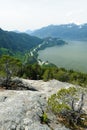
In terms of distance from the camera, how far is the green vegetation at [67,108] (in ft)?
100

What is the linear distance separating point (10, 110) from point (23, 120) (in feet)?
7.99

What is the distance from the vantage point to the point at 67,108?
104 ft

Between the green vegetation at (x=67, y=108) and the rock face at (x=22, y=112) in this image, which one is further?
the green vegetation at (x=67, y=108)

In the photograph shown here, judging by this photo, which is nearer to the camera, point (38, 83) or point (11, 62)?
point (11, 62)

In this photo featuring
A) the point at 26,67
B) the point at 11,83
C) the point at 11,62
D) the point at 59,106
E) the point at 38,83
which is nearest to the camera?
the point at 59,106

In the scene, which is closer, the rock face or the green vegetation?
the rock face

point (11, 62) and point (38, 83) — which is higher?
point (11, 62)

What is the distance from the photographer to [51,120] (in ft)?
100

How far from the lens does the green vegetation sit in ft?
100

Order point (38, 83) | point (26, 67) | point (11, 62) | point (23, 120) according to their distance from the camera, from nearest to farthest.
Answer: point (23, 120) < point (11, 62) < point (38, 83) < point (26, 67)

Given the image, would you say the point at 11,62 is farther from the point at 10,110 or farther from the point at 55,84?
the point at 10,110

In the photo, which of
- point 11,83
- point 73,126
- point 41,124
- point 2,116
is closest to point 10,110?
point 2,116

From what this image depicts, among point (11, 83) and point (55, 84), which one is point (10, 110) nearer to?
point (11, 83)

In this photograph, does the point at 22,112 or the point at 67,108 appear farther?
the point at 67,108
